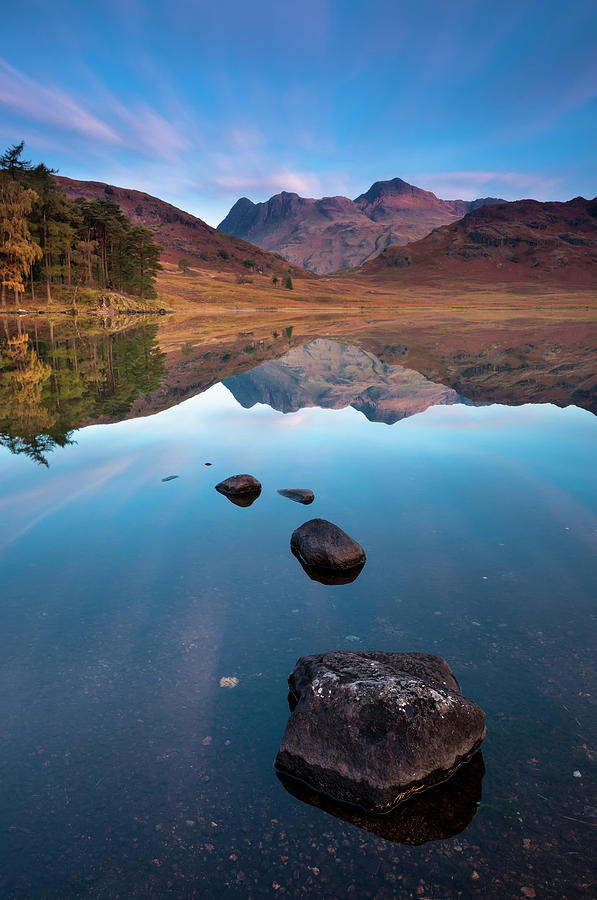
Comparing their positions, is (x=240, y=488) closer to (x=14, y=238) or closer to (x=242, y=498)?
(x=242, y=498)

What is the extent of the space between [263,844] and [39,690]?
147 inches

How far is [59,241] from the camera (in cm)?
9156

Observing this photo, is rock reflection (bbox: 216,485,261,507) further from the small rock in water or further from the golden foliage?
the golden foliage

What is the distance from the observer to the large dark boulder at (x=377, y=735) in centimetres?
530

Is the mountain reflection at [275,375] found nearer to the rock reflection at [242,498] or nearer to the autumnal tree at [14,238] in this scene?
the rock reflection at [242,498]

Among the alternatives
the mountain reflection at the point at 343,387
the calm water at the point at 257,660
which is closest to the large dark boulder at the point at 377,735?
the calm water at the point at 257,660

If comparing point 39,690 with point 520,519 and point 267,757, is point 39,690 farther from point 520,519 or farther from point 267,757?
point 520,519

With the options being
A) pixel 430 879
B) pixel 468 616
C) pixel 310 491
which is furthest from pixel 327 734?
pixel 310 491

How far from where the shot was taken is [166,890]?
4383mm

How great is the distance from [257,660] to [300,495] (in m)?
6.45

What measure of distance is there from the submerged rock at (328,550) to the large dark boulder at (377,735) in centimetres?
384

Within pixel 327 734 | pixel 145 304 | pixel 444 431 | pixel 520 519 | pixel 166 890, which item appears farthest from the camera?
pixel 145 304

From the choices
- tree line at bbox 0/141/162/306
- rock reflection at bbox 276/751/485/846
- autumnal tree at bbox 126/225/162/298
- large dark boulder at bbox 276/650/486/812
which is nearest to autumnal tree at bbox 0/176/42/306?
tree line at bbox 0/141/162/306

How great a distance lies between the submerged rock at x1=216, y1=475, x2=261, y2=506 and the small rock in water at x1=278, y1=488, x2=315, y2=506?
29.6 inches
